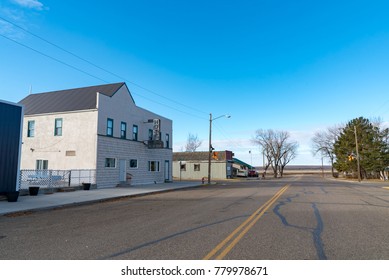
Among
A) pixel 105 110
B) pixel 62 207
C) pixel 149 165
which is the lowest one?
pixel 62 207

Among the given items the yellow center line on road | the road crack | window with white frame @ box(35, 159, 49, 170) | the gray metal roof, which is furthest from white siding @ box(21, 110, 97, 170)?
the road crack

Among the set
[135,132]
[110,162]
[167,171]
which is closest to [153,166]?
[167,171]

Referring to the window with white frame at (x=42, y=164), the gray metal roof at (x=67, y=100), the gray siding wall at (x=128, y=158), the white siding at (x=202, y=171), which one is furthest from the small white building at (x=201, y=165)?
the window with white frame at (x=42, y=164)

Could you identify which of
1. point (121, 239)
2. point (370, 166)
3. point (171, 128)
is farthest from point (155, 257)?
point (370, 166)

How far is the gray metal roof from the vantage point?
24594 millimetres

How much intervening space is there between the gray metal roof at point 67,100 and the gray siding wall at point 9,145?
810 centimetres

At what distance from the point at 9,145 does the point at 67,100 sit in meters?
12.2

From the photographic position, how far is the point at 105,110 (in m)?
23.7

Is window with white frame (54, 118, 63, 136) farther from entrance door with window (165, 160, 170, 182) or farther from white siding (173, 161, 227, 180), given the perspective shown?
white siding (173, 161, 227, 180)

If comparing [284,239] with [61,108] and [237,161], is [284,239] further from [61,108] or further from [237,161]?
[237,161]

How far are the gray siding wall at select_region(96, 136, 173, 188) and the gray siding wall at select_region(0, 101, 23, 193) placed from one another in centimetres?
730

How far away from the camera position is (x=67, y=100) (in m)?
26.4

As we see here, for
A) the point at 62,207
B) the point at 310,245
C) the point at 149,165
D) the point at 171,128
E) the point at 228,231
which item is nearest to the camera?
the point at 310,245
